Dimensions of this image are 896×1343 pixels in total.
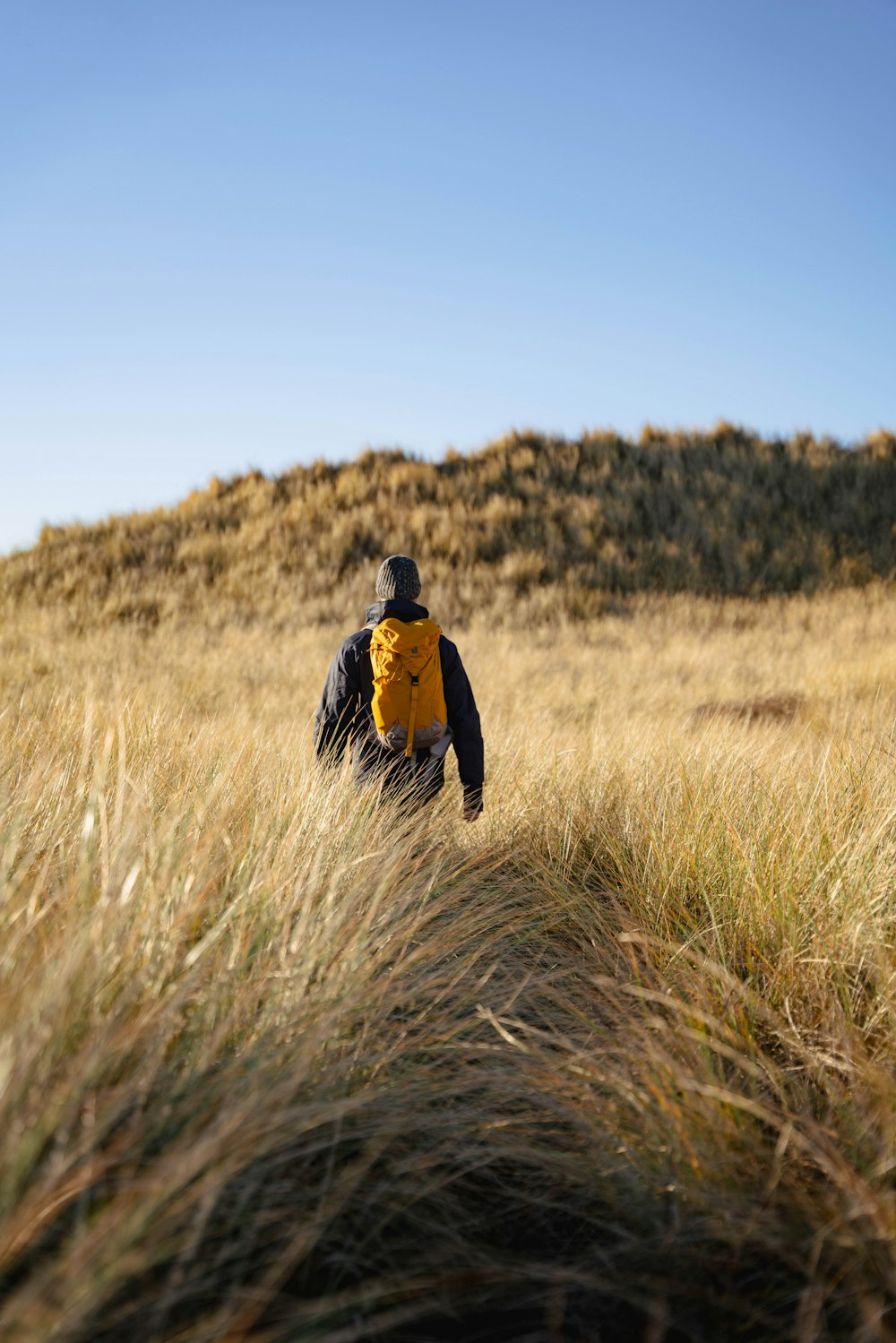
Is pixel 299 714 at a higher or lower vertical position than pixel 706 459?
lower

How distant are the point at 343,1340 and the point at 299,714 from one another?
6933 mm

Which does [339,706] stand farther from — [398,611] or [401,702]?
[398,611]

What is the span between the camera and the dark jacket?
386 centimetres

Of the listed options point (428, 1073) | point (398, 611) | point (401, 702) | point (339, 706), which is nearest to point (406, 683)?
point (401, 702)

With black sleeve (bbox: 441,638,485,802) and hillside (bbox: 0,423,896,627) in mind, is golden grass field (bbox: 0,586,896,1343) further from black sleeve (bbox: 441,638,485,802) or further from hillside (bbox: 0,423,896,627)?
hillside (bbox: 0,423,896,627)

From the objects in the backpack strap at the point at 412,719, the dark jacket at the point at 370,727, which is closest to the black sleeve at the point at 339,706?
the dark jacket at the point at 370,727

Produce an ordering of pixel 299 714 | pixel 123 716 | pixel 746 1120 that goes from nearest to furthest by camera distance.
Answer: pixel 746 1120, pixel 123 716, pixel 299 714

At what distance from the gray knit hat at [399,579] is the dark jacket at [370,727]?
0.06m

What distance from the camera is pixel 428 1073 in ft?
6.68

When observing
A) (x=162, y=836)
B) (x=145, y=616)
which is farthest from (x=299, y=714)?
(x=145, y=616)

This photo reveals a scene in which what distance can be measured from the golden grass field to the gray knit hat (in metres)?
0.98

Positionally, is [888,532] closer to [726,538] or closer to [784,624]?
[726,538]

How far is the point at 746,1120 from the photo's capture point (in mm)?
1805

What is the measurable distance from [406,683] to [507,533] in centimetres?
1463
